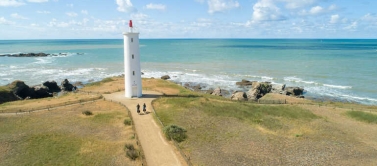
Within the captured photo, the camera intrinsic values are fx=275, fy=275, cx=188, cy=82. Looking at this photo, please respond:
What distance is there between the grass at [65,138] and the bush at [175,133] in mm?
3069

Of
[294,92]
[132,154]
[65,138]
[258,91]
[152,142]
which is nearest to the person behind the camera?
[132,154]

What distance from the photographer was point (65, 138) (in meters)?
23.4

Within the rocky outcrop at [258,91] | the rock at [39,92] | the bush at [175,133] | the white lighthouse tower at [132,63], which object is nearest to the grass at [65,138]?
the bush at [175,133]

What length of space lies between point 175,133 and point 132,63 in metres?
14.1

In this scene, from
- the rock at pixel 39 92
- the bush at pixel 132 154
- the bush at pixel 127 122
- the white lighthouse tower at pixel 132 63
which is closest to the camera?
the bush at pixel 132 154

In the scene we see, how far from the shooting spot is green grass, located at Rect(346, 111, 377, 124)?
31.1m

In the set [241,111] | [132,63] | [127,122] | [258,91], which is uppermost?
[132,63]

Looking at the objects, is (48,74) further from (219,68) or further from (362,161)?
(362,161)

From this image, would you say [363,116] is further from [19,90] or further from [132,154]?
[19,90]

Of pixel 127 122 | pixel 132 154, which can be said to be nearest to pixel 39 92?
pixel 127 122

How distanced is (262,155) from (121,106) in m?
17.9

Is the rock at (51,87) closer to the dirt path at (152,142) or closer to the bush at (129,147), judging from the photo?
the dirt path at (152,142)

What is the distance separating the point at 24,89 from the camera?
46656 millimetres

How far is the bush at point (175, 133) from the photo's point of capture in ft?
77.1
